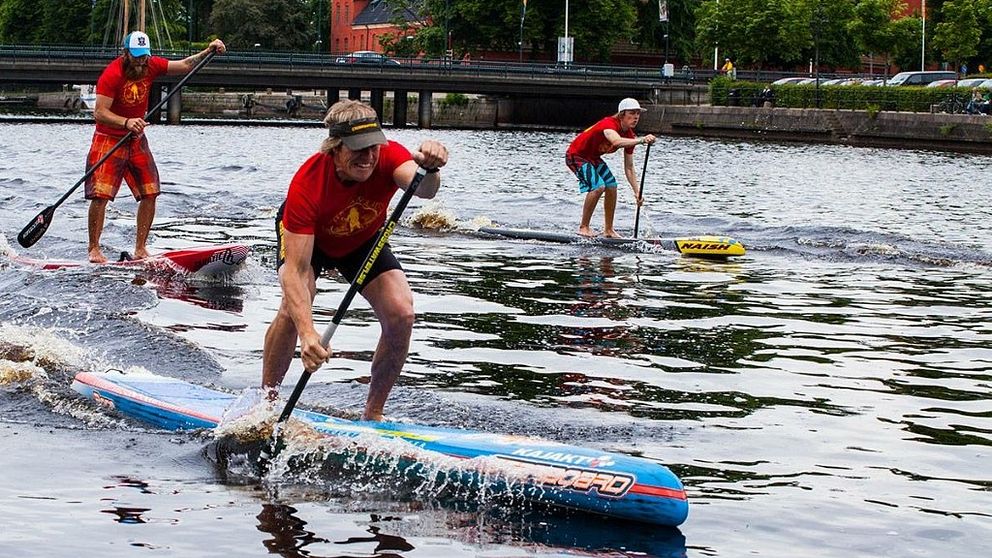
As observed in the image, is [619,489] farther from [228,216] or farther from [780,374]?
[228,216]

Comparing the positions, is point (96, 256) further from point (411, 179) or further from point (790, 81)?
point (790, 81)

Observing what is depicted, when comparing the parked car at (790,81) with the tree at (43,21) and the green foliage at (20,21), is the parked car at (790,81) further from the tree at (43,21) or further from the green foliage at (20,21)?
the green foliage at (20,21)

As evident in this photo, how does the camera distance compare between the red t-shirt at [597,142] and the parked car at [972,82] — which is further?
the parked car at [972,82]

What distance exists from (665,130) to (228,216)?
52.0 meters

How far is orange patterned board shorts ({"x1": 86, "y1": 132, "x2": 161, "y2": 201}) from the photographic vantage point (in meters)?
15.3

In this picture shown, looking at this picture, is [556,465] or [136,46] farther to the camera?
[136,46]

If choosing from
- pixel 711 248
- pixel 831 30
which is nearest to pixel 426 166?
pixel 711 248

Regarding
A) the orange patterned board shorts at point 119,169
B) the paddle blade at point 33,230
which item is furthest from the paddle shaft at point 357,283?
the paddle blade at point 33,230

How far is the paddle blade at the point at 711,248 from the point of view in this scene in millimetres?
19547

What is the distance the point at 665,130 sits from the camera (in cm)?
7500

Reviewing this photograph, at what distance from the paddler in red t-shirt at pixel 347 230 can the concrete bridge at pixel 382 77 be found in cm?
6453

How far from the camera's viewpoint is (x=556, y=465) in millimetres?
7383

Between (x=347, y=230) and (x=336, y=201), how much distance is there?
29 centimetres

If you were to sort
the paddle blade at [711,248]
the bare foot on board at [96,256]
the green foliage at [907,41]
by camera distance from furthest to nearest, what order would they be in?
the green foliage at [907,41] < the paddle blade at [711,248] < the bare foot on board at [96,256]
